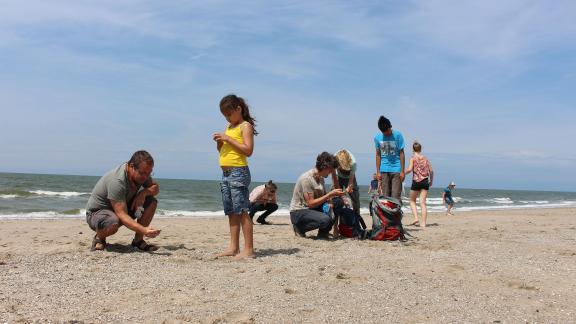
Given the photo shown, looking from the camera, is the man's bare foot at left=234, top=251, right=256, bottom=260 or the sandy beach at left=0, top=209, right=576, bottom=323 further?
the man's bare foot at left=234, top=251, right=256, bottom=260

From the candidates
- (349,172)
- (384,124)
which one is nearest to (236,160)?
(349,172)

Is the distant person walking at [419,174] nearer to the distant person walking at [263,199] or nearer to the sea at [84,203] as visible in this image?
the distant person walking at [263,199]

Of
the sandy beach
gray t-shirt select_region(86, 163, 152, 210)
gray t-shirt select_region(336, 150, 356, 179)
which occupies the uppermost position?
gray t-shirt select_region(336, 150, 356, 179)

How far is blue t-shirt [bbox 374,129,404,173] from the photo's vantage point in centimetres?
736

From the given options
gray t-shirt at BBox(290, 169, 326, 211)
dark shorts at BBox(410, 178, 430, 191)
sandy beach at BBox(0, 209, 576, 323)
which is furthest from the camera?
dark shorts at BBox(410, 178, 430, 191)

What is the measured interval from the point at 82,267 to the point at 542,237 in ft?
21.0

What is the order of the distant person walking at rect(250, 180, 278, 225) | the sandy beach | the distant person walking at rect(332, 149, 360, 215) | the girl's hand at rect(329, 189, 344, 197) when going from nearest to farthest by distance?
the sandy beach → the girl's hand at rect(329, 189, 344, 197) → the distant person walking at rect(332, 149, 360, 215) → the distant person walking at rect(250, 180, 278, 225)

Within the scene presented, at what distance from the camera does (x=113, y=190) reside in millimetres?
4883

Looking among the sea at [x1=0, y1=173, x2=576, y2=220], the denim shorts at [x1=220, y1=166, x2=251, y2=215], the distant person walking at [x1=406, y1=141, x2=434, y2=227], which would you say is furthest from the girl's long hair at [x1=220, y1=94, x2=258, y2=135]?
the sea at [x1=0, y1=173, x2=576, y2=220]

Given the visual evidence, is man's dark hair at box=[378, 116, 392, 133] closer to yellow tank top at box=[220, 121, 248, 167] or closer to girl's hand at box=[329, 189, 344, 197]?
girl's hand at box=[329, 189, 344, 197]

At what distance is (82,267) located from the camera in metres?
4.36

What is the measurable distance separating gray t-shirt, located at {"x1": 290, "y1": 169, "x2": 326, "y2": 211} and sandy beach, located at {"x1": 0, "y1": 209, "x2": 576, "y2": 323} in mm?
771

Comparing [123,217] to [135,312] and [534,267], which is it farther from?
[534,267]

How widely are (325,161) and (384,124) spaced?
5.72 ft
